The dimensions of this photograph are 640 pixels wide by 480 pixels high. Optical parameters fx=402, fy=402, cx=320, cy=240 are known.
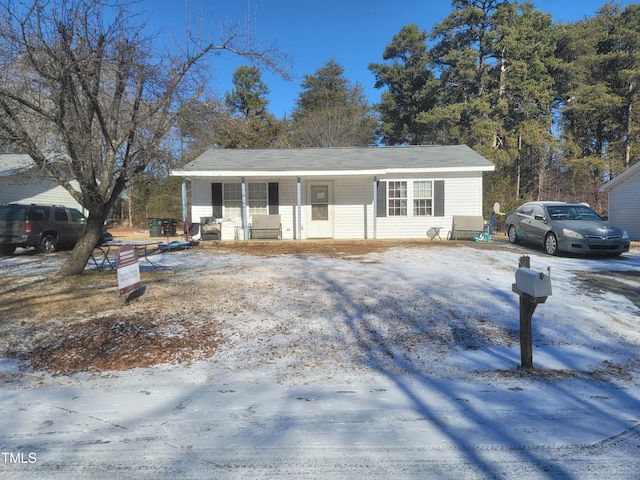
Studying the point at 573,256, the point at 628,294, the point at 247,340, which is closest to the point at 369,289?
the point at 247,340

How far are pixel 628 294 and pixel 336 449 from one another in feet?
20.9

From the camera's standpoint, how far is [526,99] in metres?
27.8

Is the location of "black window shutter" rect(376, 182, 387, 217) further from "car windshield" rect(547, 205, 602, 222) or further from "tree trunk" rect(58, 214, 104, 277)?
"tree trunk" rect(58, 214, 104, 277)

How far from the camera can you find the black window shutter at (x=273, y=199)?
15.2 meters

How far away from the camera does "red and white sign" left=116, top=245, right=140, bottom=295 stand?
562 centimetres

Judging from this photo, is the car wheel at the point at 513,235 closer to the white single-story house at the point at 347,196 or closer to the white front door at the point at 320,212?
the white single-story house at the point at 347,196

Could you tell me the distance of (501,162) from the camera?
26031 millimetres

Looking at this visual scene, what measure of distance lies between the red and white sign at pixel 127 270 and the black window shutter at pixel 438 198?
11.6 meters


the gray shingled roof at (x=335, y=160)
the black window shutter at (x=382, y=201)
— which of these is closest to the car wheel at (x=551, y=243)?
the gray shingled roof at (x=335, y=160)

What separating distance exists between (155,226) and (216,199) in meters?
3.71

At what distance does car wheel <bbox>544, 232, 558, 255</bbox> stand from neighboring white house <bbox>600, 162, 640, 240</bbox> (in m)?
8.02

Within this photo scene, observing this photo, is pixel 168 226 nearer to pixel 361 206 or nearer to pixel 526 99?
pixel 361 206

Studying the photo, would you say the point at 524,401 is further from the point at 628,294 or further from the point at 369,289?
the point at 628,294

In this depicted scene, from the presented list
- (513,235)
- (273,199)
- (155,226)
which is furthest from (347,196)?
(155,226)
